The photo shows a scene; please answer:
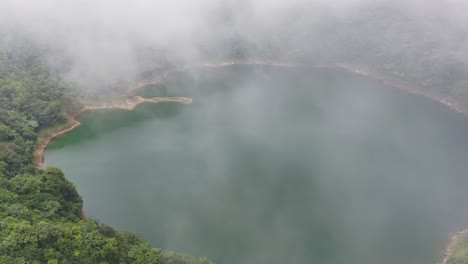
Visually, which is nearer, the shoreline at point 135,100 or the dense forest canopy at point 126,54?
the dense forest canopy at point 126,54

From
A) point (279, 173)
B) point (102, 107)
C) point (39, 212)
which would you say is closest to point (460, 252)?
point (279, 173)

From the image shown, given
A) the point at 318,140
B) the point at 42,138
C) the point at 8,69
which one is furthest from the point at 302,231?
the point at 8,69

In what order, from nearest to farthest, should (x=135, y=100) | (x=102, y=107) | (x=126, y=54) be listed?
(x=102, y=107) → (x=135, y=100) → (x=126, y=54)

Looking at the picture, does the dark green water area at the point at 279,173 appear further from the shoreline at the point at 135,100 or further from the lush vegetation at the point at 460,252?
the lush vegetation at the point at 460,252

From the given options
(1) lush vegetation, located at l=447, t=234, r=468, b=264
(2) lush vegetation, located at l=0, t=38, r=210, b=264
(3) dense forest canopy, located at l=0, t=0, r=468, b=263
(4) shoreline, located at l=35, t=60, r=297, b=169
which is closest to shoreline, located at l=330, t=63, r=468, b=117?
(3) dense forest canopy, located at l=0, t=0, r=468, b=263

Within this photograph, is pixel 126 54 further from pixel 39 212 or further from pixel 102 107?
pixel 39 212

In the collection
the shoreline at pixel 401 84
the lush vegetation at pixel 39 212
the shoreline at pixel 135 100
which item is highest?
the shoreline at pixel 401 84

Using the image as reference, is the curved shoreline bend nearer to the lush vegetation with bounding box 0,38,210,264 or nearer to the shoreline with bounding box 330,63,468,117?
the lush vegetation with bounding box 0,38,210,264

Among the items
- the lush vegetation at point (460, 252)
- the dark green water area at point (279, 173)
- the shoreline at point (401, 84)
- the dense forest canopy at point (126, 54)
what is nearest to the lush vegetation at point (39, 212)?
the dense forest canopy at point (126, 54)
